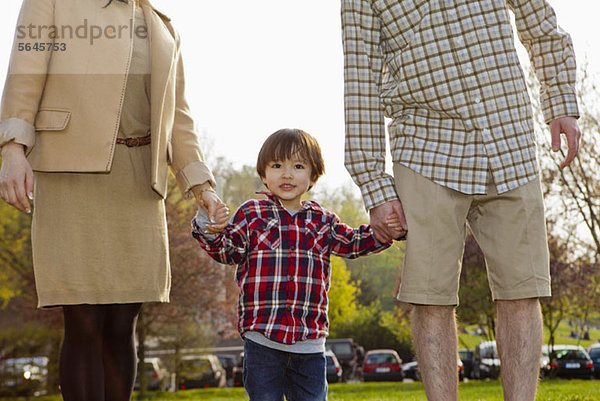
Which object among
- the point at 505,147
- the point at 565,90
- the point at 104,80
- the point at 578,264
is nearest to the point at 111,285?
the point at 104,80

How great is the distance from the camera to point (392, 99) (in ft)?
10.1

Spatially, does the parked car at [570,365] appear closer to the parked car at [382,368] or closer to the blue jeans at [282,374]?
the parked car at [382,368]

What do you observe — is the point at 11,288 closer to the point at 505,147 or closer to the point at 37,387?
the point at 37,387

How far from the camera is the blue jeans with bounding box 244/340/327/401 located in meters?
3.04

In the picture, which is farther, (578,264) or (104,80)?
(578,264)

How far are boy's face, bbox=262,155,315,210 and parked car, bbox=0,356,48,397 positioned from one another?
13972 millimetres

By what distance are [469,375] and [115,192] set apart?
3063 centimetres

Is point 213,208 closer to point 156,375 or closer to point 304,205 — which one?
point 304,205

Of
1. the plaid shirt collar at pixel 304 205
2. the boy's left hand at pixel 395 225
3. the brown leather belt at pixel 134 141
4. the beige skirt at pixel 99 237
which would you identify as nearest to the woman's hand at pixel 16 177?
the beige skirt at pixel 99 237

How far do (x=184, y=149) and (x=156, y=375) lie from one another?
2421 centimetres

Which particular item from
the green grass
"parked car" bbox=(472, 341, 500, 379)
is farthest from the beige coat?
"parked car" bbox=(472, 341, 500, 379)

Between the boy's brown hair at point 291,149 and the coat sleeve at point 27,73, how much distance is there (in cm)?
101

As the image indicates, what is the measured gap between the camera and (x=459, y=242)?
291 cm

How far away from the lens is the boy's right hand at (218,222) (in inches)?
118
